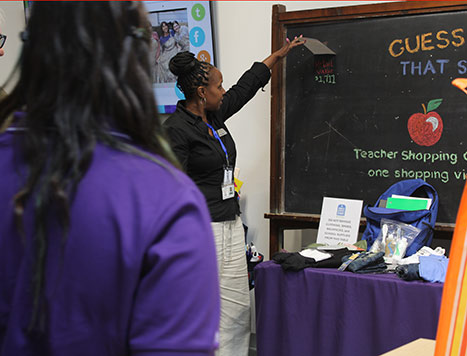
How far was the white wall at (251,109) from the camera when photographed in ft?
11.3

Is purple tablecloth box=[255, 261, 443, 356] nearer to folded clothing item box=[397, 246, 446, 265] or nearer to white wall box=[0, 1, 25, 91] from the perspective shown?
folded clothing item box=[397, 246, 446, 265]

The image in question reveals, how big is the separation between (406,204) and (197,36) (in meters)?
1.75

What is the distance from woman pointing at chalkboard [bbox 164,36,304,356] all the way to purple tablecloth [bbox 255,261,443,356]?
0.13 metres

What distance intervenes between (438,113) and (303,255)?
0.93 meters

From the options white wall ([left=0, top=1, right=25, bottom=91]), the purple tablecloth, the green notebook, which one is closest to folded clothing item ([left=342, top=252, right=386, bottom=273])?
the purple tablecloth

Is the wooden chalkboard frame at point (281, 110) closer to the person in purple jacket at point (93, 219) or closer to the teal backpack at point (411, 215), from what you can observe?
the teal backpack at point (411, 215)

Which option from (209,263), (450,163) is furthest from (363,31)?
(209,263)

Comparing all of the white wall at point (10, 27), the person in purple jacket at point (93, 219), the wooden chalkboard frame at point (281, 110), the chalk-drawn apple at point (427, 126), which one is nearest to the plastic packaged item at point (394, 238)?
the wooden chalkboard frame at point (281, 110)

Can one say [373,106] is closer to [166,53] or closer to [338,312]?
[338,312]

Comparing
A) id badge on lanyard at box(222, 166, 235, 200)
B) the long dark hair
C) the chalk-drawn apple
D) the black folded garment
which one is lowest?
the black folded garment

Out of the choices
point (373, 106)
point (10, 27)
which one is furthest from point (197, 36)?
point (10, 27)

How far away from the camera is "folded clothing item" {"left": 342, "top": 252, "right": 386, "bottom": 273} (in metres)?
2.37

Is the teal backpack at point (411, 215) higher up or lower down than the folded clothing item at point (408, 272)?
higher up

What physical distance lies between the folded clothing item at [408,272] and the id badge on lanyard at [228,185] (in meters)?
0.80
